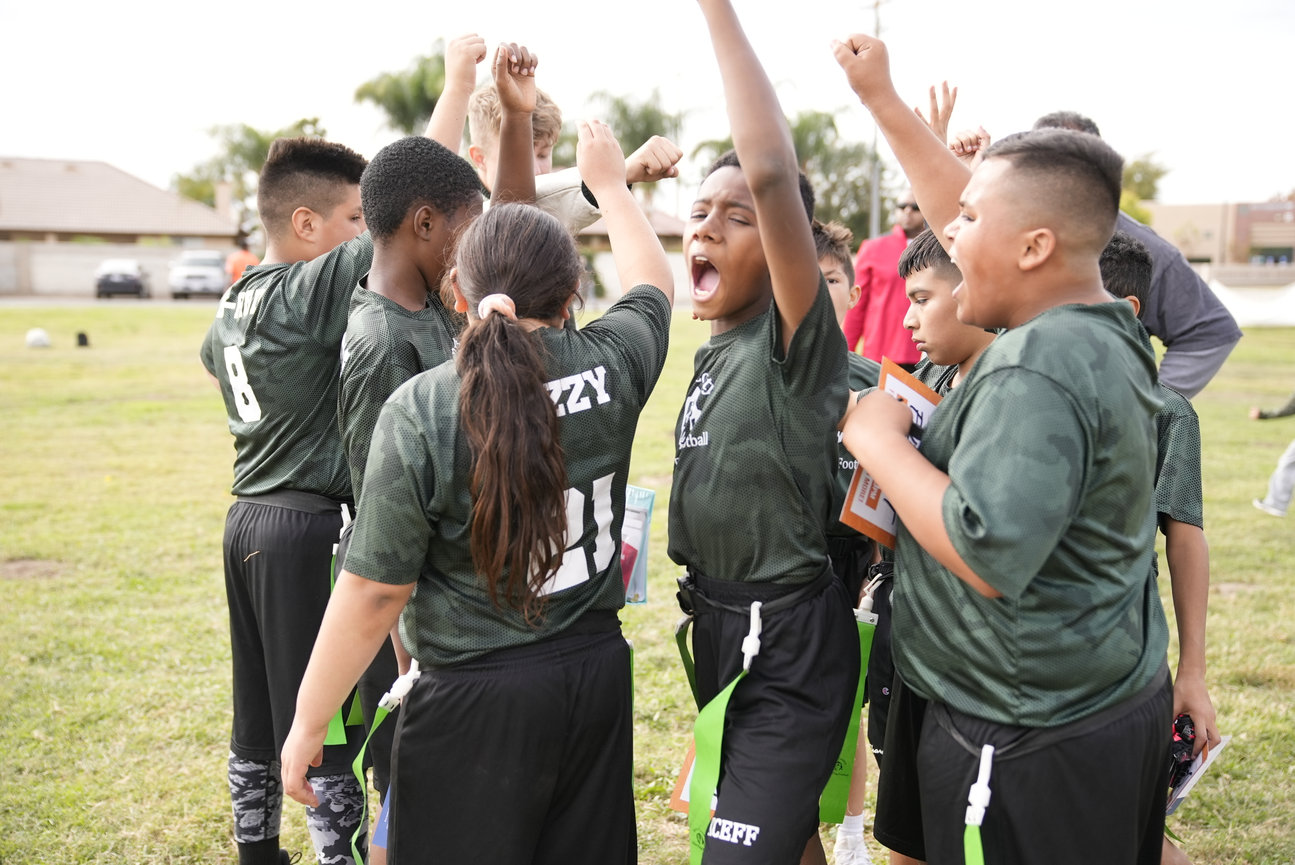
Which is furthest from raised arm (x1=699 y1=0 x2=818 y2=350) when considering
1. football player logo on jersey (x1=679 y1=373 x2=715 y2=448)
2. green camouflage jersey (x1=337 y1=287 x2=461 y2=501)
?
green camouflage jersey (x1=337 y1=287 x2=461 y2=501)

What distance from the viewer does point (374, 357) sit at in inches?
98.4

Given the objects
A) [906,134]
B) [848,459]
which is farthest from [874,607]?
[906,134]

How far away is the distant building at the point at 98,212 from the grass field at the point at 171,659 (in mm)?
39071

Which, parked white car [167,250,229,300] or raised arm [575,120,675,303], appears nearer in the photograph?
raised arm [575,120,675,303]

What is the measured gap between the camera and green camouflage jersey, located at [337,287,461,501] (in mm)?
2502

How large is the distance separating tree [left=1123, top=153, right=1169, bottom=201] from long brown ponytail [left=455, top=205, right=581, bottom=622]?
6831 centimetres

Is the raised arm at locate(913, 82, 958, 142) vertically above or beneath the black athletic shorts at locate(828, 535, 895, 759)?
above

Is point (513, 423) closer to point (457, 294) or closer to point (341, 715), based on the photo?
point (457, 294)

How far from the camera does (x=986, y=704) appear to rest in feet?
6.23

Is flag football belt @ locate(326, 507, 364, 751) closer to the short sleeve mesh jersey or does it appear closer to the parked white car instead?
the short sleeve mesh jersey

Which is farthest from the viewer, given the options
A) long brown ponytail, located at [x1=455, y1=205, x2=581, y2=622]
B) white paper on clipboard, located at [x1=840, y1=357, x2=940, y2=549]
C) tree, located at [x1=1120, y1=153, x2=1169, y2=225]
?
tree, located at [x1=1120, y1=153, x2=1169, y2=225]

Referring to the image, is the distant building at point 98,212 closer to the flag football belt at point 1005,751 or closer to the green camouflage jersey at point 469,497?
the green camouflage jersey at point 469,497

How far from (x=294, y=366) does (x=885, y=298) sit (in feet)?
12.2

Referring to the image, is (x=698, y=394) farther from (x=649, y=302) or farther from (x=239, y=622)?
(x=239, y=622)
